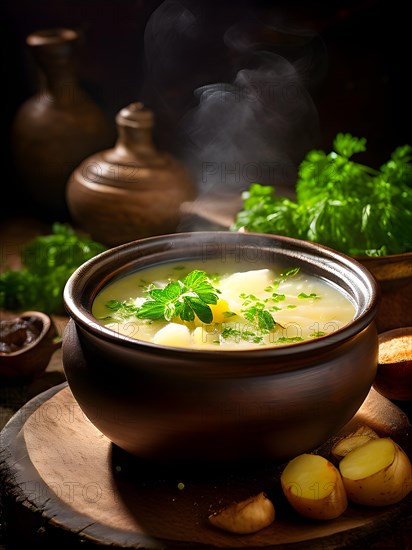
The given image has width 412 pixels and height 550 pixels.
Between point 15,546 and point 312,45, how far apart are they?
10.6 feet

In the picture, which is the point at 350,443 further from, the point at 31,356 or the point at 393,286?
the point at 31,356

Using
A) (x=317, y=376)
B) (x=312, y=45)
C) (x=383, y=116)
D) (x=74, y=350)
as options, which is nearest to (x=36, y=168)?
(x=312, y=45)

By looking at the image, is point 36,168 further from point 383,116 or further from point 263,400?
point 263,400

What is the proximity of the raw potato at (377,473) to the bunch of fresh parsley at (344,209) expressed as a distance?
1.09 meters

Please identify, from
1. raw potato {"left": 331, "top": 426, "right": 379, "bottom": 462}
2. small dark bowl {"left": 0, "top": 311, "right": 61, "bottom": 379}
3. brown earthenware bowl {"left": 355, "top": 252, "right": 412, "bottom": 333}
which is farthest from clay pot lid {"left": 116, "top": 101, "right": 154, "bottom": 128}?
raw potato {"left": 331, "top": 426, "right": 379, "bottom": 462}

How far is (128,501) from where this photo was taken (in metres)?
1.93

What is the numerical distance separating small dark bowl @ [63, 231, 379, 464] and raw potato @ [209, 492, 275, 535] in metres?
0.12

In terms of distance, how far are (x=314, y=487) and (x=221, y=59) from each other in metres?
3.24

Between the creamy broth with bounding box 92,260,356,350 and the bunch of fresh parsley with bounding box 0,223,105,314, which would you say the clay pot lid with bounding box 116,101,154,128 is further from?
the creamy broth with bounding box 92,260,356,350

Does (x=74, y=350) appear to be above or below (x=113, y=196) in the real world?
above

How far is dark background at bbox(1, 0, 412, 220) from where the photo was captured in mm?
4383

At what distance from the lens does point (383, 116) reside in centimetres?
454

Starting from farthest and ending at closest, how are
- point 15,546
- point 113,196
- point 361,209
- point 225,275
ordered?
point 113,196 < point 361,209 < point 225,275 < point 15,546

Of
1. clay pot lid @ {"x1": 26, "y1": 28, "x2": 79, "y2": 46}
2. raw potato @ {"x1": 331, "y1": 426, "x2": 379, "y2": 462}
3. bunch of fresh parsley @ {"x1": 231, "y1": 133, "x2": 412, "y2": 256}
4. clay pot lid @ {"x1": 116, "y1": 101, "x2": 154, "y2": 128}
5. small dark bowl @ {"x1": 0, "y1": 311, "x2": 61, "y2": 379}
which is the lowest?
small dark bowl @ {"x1": 0, "y1": 311, "x2": 61, "y2": 379}
